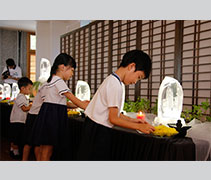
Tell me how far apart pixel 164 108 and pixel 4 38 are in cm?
934

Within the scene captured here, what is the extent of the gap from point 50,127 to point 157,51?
85.7 inches

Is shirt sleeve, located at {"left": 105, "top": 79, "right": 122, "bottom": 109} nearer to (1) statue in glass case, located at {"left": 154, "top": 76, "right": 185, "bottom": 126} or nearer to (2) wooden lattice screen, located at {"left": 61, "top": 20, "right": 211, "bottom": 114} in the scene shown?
(1) statue in glass case, located at {"left": 154, "top": 76, "right": 185, "bottom": 126}

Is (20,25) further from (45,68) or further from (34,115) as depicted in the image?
(34,115)

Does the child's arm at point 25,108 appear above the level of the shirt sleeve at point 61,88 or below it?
below

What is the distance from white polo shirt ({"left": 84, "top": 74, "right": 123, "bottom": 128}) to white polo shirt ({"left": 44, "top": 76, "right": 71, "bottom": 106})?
23.4 inches

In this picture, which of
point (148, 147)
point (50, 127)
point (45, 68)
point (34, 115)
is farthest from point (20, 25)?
point (148, 147)

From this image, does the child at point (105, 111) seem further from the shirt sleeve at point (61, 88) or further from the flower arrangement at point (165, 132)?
the shirt sleeve at point (61, 88)

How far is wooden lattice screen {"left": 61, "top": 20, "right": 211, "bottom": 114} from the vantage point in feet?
9.51

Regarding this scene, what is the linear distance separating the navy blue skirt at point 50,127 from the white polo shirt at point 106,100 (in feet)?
2.07

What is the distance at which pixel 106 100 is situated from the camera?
1.46m

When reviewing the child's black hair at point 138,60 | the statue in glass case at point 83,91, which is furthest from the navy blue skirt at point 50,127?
the statue in glass case at point 83,91

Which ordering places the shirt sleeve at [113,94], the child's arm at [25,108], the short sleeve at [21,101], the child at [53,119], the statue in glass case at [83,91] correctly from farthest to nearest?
the statue in glass case at [83,91]
the short sleeve at [21,101]
the child's arm at [25,108]
the child at [53,119]
the shirt sleeve at [113,94]

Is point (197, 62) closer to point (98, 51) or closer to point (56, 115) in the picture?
point (56, 115)

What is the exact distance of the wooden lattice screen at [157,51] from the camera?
2.90 meters
